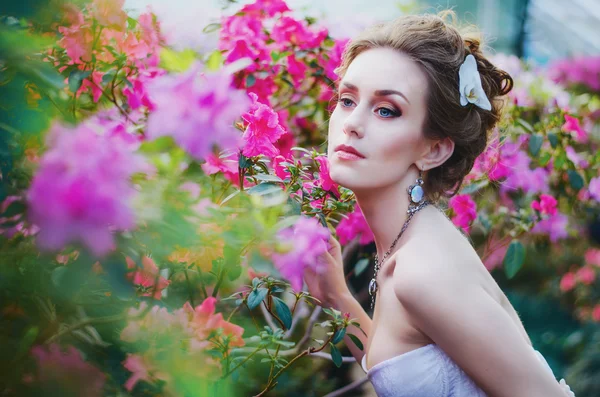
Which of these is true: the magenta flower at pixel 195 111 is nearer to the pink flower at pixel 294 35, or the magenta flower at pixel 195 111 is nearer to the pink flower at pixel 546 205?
the pink flower at pixel 294 35

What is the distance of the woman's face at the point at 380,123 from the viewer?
1490 mm

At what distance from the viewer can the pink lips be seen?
4.89ft

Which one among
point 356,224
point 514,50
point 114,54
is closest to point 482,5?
point 514,50

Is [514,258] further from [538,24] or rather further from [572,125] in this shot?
[538,24]

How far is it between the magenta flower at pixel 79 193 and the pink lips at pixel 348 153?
33.7 inches

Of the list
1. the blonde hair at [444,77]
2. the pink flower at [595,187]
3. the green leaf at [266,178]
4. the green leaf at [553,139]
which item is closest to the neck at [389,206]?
the blonde hair at [444,77]

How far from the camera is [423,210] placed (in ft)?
5.23

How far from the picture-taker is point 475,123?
1.66m

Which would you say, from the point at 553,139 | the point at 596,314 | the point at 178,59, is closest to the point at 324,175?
the point at 178,59

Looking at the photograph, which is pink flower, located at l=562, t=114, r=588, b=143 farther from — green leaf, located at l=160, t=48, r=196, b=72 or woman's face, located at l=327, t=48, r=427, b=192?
green leaf, located at l=160, t=48, r=196, b=72

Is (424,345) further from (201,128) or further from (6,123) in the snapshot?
(6,123)

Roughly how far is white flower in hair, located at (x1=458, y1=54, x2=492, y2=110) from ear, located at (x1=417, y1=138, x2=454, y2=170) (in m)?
0.11

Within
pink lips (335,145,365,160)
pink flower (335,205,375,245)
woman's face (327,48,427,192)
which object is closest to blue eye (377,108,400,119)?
woman's face (327,48,427,192)

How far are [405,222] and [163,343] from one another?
0.84m
